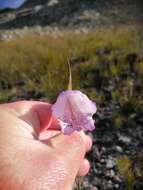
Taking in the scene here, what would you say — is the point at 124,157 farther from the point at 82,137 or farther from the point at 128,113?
the point at 82,137

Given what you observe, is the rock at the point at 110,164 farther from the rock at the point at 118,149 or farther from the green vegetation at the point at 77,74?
the green vegetation at the point at 77,74

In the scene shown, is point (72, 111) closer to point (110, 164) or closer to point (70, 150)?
point (70, 150)

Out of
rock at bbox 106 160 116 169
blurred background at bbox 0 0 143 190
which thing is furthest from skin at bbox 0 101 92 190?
rock at bbox 106 160 116 169

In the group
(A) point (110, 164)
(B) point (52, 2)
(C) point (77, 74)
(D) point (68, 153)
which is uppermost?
(D) point (68, 153)

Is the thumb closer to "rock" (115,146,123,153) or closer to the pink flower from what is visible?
the pink flower

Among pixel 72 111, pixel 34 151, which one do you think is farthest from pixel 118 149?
pixel 34 151

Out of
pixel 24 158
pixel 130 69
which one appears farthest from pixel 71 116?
pixel 130 69
